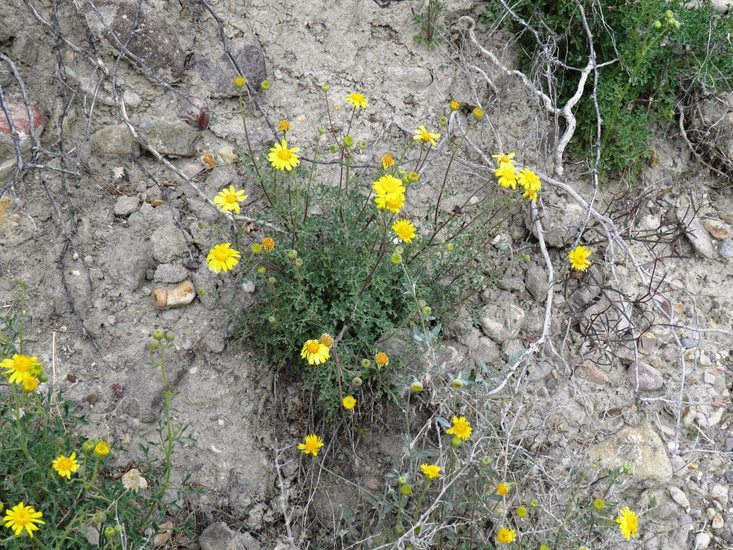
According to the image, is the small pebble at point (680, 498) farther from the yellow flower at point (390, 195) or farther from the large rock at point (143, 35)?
the large rock at point (143, 35)

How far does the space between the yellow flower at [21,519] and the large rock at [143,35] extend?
233 cm

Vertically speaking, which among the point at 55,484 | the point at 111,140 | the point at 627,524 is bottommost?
the point at 55,484

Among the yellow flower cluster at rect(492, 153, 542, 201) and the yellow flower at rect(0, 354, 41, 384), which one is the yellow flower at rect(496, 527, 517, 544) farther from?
the yellow flower at rect(0, 354, 41, 384)

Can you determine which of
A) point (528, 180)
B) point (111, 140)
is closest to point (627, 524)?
point (528, 180)

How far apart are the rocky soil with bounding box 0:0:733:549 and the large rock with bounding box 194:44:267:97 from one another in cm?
1

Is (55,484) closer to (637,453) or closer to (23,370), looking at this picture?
(23,370)

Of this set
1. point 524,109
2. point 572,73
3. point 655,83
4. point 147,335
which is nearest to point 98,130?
point 147,335

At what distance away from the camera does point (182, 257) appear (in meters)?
3.56

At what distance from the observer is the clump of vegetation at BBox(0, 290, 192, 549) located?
239 cm

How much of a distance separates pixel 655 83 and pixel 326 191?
2254mm

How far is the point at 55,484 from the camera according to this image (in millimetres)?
2594

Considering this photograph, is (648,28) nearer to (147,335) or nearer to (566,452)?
(566,452)

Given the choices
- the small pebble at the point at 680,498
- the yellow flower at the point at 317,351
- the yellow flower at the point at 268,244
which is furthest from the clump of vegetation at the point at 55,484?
the small pebble at the point at 680,498

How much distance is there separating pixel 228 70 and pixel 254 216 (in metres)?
0.97
